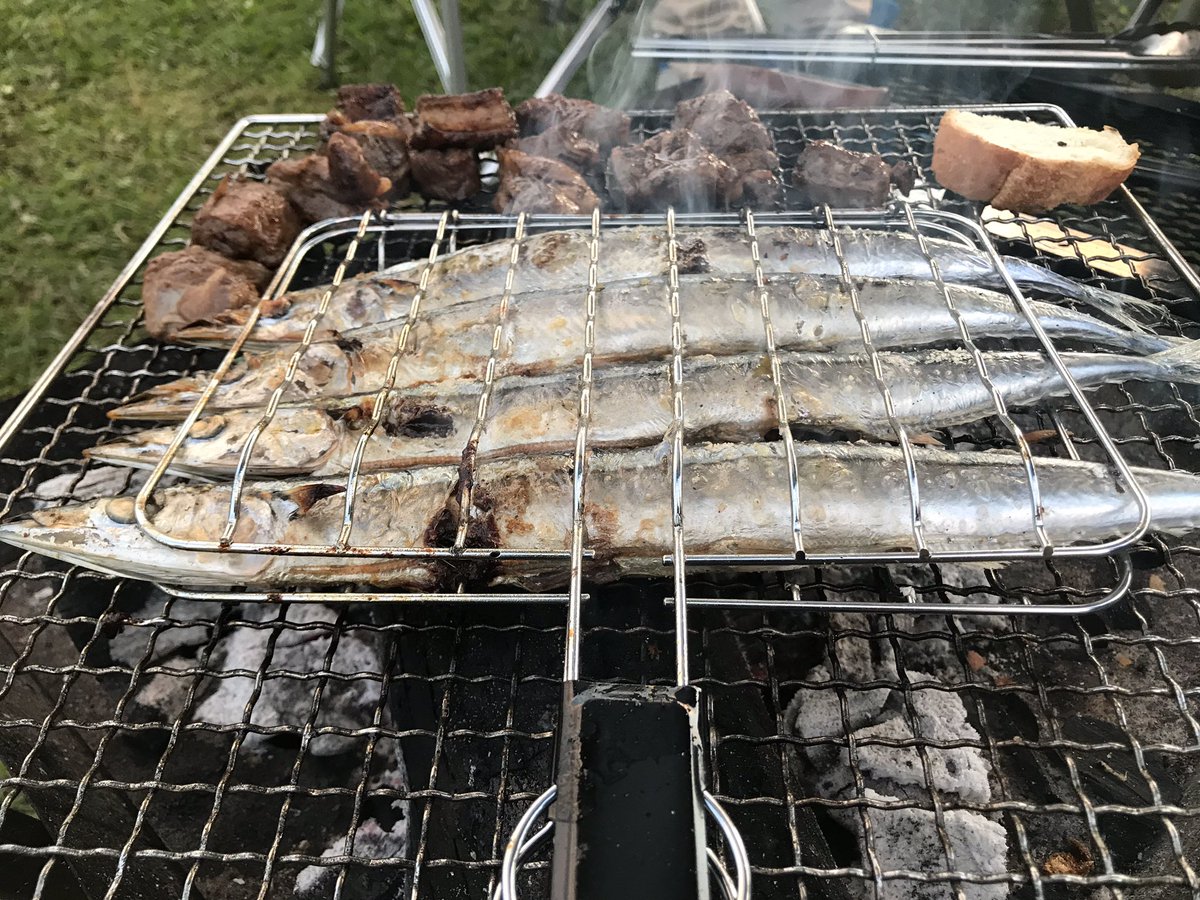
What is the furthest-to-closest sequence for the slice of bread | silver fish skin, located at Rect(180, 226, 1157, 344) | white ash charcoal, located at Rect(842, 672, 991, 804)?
the slice of bread < silver fish skin, located at Rect(180, 226, 1157, 344) < white ash charcoal, located at Rect(842, 672, 991, 804)

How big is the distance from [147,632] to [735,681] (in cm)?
252

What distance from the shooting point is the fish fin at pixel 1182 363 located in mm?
2471

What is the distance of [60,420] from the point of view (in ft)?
10.9

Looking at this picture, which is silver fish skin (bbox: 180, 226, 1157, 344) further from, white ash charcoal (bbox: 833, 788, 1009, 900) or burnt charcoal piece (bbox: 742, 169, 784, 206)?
white ash charcoal (bbox: 833, 788, 1009, 900)

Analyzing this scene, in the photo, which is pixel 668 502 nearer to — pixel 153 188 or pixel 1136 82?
pixel 1136 82

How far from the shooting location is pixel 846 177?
3.39m

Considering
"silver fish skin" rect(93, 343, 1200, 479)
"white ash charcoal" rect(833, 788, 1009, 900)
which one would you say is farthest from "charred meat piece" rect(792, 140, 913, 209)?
"white ash charcoal" rect(833, 788, 1009, 900)

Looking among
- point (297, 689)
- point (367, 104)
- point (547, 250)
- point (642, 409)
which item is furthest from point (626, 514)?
point (367, 104)

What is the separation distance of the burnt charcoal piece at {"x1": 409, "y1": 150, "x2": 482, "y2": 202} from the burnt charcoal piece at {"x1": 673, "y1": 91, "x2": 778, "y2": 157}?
46.7 inches

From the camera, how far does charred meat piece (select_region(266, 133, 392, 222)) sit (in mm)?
3496

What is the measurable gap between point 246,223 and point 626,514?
251 cm

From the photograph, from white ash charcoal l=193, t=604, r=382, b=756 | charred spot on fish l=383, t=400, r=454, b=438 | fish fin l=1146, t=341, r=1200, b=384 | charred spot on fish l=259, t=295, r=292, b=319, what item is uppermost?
fish fin l=1146, t=341, r=1200, b=384

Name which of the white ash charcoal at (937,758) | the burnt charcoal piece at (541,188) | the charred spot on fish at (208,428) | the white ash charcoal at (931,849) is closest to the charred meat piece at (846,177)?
the burnt charcoal piece at (541,188)

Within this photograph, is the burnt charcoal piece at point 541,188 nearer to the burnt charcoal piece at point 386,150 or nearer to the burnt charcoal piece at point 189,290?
the burnt charcoal piece at point 386,150
